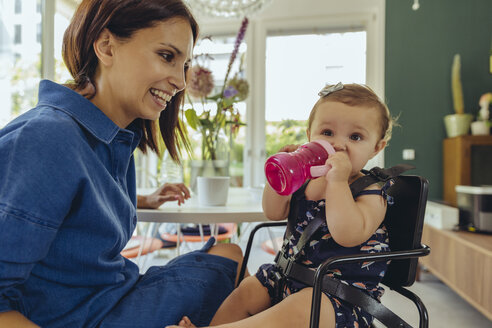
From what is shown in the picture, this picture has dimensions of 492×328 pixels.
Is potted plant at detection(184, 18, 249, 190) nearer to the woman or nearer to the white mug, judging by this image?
the white mug

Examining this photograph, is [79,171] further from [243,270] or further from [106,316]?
[243,270]

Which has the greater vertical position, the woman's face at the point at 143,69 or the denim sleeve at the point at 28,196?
the woman's face at the point at 143,69

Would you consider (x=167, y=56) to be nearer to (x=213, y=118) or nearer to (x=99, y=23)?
(x=99, y=23)

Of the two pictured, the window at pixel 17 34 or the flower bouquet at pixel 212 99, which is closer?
the flower bouquet at pixel 212 99

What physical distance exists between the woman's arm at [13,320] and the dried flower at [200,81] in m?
1.06

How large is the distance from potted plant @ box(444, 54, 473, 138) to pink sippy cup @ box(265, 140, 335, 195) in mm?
2743

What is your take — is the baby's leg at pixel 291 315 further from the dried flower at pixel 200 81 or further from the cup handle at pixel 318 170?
the dried flower at pixel 200 81

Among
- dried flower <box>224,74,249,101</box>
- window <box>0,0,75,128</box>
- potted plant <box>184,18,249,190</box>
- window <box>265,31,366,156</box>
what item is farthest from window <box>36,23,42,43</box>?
window <box>265,31,366,156</box>

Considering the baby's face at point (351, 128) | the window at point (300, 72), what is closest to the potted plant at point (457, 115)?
the window at point (300, 72)

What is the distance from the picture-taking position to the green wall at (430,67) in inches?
128

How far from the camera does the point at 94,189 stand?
2.01 feet

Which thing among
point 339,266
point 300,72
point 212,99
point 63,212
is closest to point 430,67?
point 300,72

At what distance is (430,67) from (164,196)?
3.18 meters

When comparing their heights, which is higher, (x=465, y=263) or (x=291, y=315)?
(x=291, y=315)
